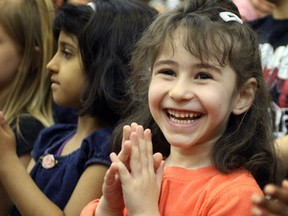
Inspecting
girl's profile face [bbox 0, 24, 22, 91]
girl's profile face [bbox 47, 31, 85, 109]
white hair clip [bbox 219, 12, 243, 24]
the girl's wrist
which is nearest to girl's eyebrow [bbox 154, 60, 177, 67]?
white hair clip [bbox 219, 12, 243, 24]

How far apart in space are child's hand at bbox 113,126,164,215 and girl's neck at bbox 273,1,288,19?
1233 millimetres

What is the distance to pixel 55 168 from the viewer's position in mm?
3408

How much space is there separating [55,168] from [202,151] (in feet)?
3.13

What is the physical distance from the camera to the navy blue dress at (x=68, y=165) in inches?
126

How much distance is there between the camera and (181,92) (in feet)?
8.30

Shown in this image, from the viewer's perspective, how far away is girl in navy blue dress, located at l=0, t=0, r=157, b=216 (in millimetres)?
3158

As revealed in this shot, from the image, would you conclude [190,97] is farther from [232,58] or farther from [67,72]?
[67,72]

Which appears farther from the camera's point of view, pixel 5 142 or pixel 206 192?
pixel 5 142

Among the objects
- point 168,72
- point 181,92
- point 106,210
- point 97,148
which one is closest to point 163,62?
point 168,72

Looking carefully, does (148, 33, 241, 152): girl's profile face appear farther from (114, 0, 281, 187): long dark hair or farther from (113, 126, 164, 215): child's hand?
(113, 126, 164, 215): child's hand

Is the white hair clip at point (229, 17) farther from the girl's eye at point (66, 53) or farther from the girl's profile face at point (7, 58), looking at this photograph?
the girl's profile face at point (7, 58)

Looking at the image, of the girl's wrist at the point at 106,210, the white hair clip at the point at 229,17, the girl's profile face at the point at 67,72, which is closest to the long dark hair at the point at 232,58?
the white hair clip at the point at 229,17

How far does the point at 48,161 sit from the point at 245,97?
111cm

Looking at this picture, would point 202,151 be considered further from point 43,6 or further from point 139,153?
point 43,6
